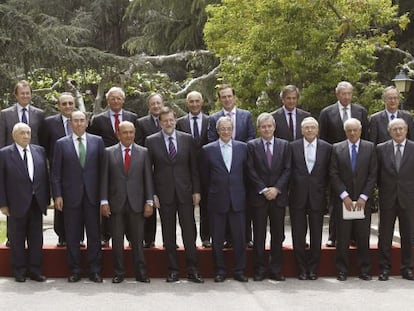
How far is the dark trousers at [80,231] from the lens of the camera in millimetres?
8875

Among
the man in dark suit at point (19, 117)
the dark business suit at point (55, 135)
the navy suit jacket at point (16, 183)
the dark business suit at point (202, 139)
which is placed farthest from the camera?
the dark business suit at point (202, 139)

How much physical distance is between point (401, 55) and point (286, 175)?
15.9 metres

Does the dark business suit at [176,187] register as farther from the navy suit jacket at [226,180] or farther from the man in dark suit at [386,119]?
the man in dark suit at [386,119]

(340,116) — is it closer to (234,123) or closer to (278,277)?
(234,123)

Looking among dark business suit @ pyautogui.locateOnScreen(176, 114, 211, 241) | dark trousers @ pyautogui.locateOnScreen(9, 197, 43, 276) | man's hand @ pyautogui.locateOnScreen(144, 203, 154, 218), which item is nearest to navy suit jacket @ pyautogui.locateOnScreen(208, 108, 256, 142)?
dark business suit @ pyautogui.locateOnScreen(176, 114, 211, 241)

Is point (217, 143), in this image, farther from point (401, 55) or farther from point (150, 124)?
point (401, 55)

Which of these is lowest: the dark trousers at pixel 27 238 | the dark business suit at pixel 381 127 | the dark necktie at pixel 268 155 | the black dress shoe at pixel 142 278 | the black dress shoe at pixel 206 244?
the black dress shoe at pixel 142 278

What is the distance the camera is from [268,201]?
903 cm

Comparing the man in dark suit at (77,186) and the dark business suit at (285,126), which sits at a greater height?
the dark business suit at (285,126)

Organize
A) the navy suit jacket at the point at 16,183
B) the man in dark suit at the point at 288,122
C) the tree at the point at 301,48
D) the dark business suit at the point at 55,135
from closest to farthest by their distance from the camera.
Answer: the navy suit jacket at the point at 16,183, the dark business suit at the point at 55,135, the man in dark suit at the point at 288,122, the tree at the point at 301,48

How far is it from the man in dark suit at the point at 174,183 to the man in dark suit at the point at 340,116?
1.85m

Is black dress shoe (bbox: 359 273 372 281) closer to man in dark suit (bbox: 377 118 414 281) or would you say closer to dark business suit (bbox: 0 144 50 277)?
man in dark suit (bbox: 377 118 414 281)

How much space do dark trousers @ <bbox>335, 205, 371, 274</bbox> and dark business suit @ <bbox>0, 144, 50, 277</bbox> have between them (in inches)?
134

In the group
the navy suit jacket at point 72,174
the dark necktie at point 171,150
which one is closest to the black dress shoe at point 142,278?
the navy suit jacket at point 72,174
